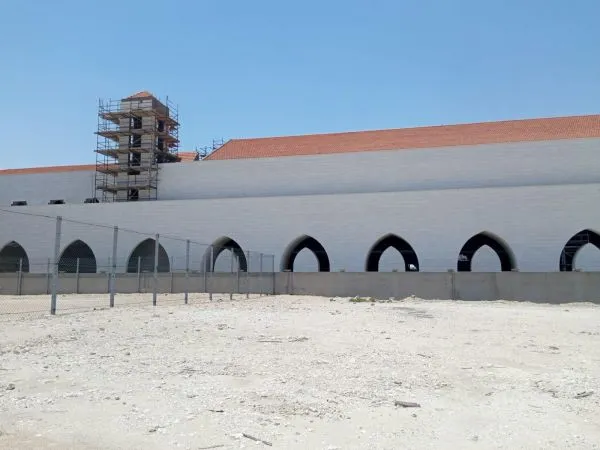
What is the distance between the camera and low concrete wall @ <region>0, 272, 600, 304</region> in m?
28.0

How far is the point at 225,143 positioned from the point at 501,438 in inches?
1821

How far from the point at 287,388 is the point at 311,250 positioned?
33608 millimetres

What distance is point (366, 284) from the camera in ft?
100

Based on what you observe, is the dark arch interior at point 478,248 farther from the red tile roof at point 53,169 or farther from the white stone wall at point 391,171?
the red tile roof at point 53,169

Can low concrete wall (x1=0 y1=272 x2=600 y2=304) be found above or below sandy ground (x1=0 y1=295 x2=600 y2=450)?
above

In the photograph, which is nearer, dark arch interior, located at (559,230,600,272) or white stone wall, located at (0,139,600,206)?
dark arch interior, located at (559,230,600,272)

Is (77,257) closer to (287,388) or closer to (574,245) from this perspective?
(574,245)

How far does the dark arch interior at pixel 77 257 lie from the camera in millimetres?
42562

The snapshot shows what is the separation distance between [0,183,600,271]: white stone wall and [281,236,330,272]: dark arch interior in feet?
4.87

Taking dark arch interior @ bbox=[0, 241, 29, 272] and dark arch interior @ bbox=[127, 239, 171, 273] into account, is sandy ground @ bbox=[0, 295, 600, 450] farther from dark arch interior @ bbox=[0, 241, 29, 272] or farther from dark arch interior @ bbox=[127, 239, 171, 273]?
dark arch interior @ bbox=[0, 241, 29, 272]

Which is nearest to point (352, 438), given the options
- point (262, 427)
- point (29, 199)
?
point (262, 427)

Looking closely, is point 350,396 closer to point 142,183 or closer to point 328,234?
point 328,234

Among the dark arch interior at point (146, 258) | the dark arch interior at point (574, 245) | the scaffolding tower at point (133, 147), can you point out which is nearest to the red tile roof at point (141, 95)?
the scaffolding tower at point (133, 147)

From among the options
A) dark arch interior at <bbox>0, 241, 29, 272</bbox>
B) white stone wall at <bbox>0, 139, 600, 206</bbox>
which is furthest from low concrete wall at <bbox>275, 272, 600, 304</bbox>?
dark arch interior at <bbox>0, 241, 29, 272</bbox>
